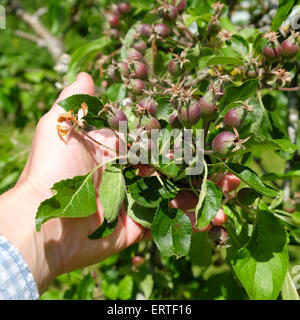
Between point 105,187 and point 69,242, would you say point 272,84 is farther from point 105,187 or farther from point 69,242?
point 69,242

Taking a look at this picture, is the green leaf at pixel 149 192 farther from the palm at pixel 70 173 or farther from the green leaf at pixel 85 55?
the green leaf at pixel 85 55

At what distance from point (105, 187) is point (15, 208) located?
27 cm

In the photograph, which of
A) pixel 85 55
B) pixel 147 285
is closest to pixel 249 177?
pixel 147 285

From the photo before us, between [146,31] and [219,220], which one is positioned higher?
[146,31]

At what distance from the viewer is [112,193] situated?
88 centimetres

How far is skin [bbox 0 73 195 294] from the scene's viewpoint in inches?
37.6

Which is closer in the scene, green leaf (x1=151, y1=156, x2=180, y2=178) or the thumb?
green leaf (x1=151, y1=156, x2=180, y2=178)

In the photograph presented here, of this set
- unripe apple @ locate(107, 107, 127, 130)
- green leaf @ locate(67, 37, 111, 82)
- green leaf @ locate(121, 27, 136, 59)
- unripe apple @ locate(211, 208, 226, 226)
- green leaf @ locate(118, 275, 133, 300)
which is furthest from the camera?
green leaf @ locate(118, 275, 133, 300)

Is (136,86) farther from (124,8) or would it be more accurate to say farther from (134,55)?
(124,8)

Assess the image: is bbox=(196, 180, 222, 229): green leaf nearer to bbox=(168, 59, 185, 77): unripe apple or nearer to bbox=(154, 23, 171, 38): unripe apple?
bbox=(168, 59, 185, 77): unripe apple

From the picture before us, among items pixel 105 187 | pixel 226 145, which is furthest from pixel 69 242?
pixel 226 145

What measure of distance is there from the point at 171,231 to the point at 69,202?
9.5 inches

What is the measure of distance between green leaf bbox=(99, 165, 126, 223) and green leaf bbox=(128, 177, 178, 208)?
3 centimetres

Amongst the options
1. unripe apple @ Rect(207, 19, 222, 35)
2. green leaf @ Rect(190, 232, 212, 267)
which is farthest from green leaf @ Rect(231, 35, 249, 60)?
green leaf @ Rect(190, 232, 212, 267)
